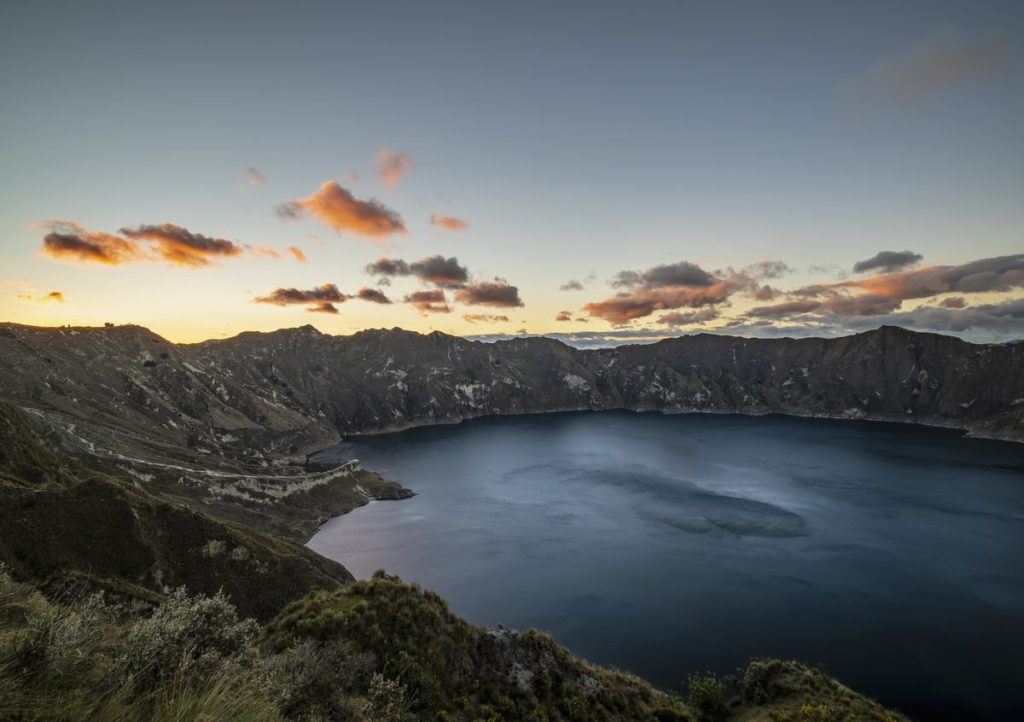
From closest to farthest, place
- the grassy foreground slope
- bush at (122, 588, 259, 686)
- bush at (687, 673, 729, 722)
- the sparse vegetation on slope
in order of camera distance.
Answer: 1. the sparse vegetation on slope
2. the grassy foreground slope
3. bush at (122, 588, 259, 686)
4. bush at (687, 673, 729, 722)

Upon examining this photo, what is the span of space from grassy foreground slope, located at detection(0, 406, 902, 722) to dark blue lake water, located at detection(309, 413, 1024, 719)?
25269 mm

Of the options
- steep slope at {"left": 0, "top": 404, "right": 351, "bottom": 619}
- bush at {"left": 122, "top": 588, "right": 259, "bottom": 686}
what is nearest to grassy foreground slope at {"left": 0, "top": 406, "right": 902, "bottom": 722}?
bush at {"left": 122, "top": 588, "right": 259, "bottom": 686}

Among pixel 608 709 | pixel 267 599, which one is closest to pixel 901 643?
pixel 608 709

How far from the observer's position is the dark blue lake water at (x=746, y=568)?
2618 inches

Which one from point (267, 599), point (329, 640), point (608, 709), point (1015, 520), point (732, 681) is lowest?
point (1015, 520)

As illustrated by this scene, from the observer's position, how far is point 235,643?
15.5m

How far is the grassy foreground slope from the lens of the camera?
7.14 metres

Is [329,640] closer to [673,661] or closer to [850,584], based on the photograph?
[673,661]

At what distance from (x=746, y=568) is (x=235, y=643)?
343 ft

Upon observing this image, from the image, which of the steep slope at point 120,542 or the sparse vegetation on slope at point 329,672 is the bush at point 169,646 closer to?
the sparse vegetation on slope at point 329,672

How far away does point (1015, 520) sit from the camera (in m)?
127

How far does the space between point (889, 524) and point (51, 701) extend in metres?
163

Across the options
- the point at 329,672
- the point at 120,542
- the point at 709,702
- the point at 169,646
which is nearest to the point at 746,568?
the point at 709,702

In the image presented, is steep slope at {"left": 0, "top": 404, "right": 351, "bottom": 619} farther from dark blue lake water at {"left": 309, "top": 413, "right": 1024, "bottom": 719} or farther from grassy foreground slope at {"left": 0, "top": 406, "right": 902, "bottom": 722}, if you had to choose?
dark blue lake water at {"left": 309, "top": 413, "right": 1024, "bottom": 719}
